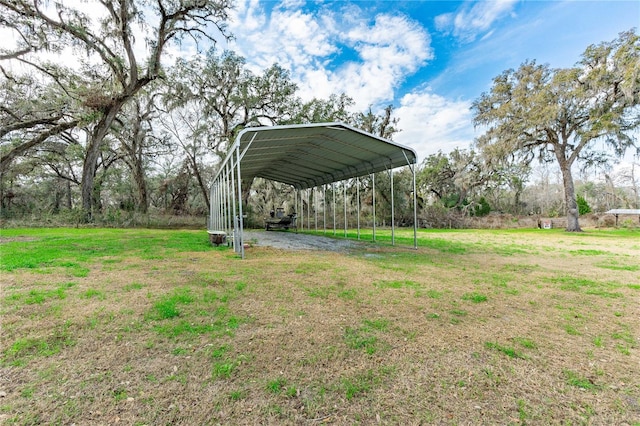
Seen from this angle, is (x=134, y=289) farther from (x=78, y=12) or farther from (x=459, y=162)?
(x=459, y=162)

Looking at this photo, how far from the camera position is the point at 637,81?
12.6 metres

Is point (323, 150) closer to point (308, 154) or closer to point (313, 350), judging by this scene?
point (308, 154)

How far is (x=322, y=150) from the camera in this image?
31.5 feet

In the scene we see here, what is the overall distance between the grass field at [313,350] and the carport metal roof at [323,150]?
13.4 feet

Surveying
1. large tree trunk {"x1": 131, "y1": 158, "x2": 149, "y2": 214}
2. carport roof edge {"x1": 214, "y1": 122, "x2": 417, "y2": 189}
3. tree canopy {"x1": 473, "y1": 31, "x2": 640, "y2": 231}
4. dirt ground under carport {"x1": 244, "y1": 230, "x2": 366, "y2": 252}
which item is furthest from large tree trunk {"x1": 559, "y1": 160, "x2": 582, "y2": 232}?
large tree trunk {"x1": 131, "y1": 158, "x2": 149, "y2": 214}

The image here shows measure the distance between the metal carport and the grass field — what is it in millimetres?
3095

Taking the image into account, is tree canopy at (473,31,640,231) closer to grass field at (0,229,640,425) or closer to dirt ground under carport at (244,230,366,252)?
dirt ground under carport at (244,230,366,252)

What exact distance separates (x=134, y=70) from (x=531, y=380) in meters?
17.7

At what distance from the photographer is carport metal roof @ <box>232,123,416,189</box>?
7.18 meters

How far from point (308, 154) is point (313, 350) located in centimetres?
868

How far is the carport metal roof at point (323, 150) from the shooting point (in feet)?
23.6

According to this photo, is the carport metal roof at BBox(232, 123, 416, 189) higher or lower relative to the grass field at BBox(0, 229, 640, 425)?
higher

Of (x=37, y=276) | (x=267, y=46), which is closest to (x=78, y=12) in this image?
(x=267, y=46)

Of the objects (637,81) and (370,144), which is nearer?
(370,144)
